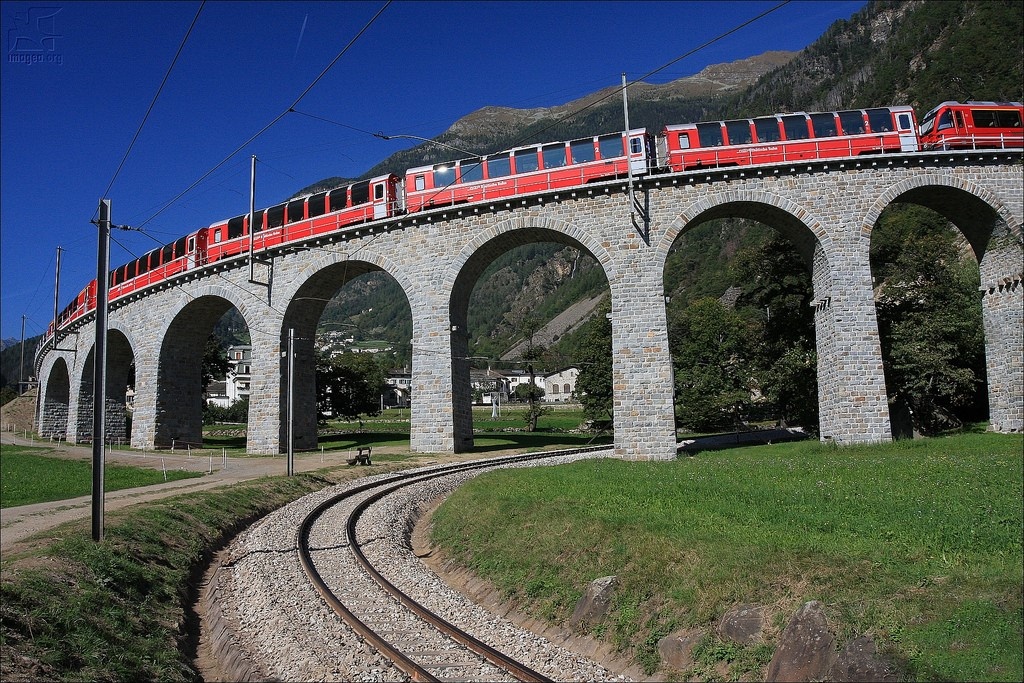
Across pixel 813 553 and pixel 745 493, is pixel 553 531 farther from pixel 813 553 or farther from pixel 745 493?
pixel 813 553

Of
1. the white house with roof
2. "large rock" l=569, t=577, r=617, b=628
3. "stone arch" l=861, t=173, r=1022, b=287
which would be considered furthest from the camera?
the white house with roof

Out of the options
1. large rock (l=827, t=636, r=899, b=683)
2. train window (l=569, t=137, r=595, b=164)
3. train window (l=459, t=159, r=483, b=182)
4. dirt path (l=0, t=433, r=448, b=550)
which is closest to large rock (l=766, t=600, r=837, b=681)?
large rock (l=827, t=636, r=899, b=683)

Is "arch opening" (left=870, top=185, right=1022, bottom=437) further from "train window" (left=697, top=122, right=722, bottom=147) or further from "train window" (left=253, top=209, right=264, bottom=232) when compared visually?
"train window" (left=253, top=209, right=264, bottom=232)

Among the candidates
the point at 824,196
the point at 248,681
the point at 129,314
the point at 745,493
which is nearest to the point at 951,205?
the point at 824,196

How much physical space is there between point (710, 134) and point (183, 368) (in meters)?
34.3

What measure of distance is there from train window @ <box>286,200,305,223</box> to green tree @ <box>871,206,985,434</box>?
91.4 ft

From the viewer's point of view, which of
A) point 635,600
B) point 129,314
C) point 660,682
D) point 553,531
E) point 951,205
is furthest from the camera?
point 129,314

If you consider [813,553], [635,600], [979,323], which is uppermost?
[979,323]

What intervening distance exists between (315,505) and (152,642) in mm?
9948

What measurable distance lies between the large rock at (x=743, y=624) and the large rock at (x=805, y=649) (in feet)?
1.06

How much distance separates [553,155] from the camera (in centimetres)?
2898

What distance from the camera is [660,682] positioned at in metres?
7.79

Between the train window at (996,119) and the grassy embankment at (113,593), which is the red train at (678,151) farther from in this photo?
the grassy embankment at (113,593)

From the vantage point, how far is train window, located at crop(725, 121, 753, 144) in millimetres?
26906
